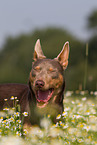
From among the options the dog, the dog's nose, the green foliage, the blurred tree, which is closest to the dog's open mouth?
the dog

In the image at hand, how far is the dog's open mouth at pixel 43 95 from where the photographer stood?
22.7 ft

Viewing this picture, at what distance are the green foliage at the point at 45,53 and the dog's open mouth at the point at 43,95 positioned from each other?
30115 millimetres

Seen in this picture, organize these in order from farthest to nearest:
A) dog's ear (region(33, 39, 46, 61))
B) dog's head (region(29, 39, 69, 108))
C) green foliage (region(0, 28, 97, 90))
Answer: green foliage (region(0, 28, 97, 90))
dog's ear (region(33, 39, 46, 61))
dog's head (region(29, 39, 69, 108))

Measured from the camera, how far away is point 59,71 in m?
7.30

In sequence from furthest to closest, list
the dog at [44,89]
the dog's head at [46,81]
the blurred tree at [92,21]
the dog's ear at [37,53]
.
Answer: the blurred tree at [92,21]
the dog's ear at [37,53]
the dog at [44,89]
the dog's head at [46,81]

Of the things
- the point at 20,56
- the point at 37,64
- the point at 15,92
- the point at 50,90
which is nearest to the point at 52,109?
the point at 50,90

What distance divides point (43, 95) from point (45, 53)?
4431 centimetres

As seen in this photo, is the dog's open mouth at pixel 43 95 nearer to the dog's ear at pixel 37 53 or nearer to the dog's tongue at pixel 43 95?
the dog's tongue at pixel 43 95

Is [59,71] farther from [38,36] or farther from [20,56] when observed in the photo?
[38,36]

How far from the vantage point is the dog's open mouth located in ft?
→ 22.7

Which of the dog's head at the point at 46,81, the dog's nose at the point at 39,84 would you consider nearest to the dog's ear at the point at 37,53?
the dog's head at the point at 46,81

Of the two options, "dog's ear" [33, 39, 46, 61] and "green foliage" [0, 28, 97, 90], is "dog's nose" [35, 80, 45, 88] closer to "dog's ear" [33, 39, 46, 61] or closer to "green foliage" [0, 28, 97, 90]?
"dog's ear" [33, 39, 46, 61]

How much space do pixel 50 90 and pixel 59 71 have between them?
55cm

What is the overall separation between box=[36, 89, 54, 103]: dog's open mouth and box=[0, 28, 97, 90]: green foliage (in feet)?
98.8
